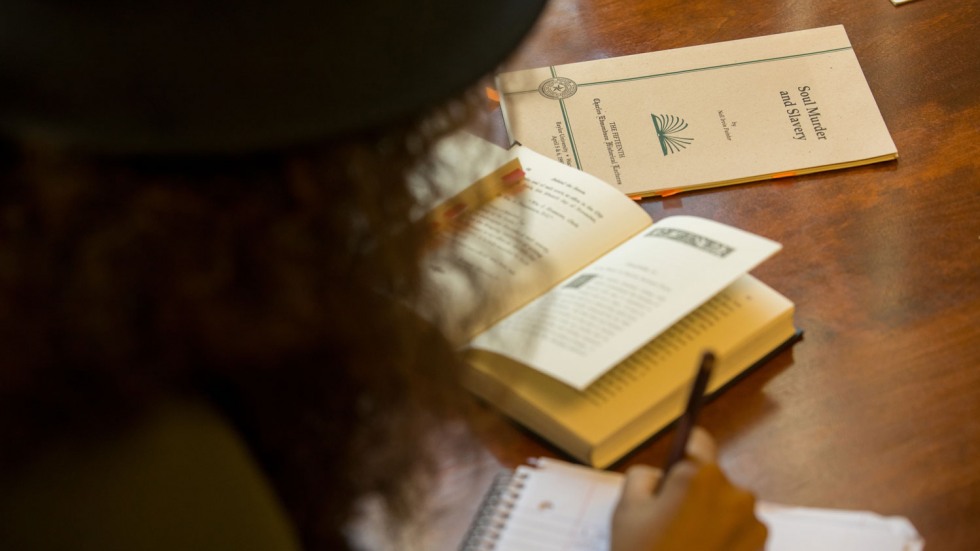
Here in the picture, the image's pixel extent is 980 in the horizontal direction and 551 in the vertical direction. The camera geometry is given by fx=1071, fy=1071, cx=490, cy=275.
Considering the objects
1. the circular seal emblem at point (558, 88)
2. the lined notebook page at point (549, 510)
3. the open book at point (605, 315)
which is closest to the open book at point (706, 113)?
the circular seal emblem at point (558, 88)

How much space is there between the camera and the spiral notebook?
2.78 ft

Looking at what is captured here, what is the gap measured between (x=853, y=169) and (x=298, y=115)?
0.81m

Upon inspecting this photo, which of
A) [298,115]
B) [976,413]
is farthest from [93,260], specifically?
[976,413]

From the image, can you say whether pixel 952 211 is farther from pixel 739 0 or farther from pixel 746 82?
pixel 739 0

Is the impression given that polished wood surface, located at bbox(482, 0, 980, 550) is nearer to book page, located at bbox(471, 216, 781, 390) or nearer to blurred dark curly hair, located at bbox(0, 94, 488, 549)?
book page, located at bbox(471, 216, 781, 390)

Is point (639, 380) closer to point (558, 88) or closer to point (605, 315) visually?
point (605, 315)

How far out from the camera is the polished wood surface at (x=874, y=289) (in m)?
0.91

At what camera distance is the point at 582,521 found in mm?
869

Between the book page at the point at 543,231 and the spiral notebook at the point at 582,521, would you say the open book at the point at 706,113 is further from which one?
the spiral notebook at the point at 582,521

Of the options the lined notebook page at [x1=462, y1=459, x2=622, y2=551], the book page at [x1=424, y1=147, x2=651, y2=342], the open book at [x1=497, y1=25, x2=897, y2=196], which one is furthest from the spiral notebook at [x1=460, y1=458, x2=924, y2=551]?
the open book at [x1=497, y1=25, x2=897, y2=196]

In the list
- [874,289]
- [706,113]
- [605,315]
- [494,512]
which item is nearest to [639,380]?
[605,315]

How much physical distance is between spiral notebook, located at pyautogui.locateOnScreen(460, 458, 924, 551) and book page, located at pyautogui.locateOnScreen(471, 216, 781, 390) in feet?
0.28

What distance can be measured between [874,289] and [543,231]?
0.33m

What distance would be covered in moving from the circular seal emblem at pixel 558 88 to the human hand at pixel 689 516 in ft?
1.99
